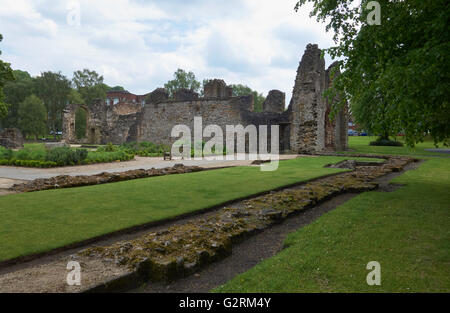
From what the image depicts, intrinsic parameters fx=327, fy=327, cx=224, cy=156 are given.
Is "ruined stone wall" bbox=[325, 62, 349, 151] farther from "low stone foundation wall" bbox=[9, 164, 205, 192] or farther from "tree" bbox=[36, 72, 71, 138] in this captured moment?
"tree" bbox=[36, 72, 71, 138]

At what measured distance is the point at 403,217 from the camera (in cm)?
586

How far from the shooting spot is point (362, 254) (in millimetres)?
4070

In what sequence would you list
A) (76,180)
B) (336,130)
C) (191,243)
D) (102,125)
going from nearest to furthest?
(191,243), (76,180), (336,130), (102,125)

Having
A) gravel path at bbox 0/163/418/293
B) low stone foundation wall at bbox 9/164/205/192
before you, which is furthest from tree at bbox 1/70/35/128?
gravel path at bbox 0/163/418/293

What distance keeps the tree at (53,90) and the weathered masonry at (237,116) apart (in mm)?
19275

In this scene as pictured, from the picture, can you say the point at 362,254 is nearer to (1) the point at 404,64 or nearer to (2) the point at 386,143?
(1) the point at 404,64

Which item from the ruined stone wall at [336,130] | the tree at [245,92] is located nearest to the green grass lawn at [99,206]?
the ruined stone wall at [336,130]

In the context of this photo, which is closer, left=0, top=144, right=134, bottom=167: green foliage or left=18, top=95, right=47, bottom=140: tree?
left=0, top=144, right=134, bottom=167: green foliage

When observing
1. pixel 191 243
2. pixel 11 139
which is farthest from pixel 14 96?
pixel 191 243

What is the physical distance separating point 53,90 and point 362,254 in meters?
57.7

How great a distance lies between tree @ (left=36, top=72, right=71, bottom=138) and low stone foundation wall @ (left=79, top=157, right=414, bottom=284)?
5379cm

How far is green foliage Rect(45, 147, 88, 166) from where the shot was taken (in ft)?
48.7
